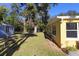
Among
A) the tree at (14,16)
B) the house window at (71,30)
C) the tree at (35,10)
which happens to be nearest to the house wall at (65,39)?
the house window at (71,30)

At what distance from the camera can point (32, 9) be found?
38.2ft

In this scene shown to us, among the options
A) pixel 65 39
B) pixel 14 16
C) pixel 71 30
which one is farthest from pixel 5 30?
pixel 71 30

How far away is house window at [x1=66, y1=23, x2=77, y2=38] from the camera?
41.6 ft

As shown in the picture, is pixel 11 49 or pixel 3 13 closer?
pixel 3 13

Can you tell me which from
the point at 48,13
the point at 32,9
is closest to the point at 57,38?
the point at 48,13

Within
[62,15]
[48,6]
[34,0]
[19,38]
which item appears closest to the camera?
[34,0]

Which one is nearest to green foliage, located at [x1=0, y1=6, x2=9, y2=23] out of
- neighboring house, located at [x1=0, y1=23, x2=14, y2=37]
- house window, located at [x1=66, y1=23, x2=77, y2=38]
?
neighboring house, located at [x1=0, y1=23, x2=14, y2=37]

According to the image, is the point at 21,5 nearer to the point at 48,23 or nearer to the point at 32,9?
the point at 32,9

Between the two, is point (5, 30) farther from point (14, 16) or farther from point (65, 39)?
point (65, 39)

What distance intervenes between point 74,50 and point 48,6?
113 inches

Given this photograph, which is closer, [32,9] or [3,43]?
[32,9]

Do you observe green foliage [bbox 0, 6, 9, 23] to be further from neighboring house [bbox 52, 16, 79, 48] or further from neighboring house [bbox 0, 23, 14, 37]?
neighboring house [bbox 52, 16, 79, 48]

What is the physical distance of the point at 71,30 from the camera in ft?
41.7

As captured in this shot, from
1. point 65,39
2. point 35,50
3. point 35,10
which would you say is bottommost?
point 35,50
